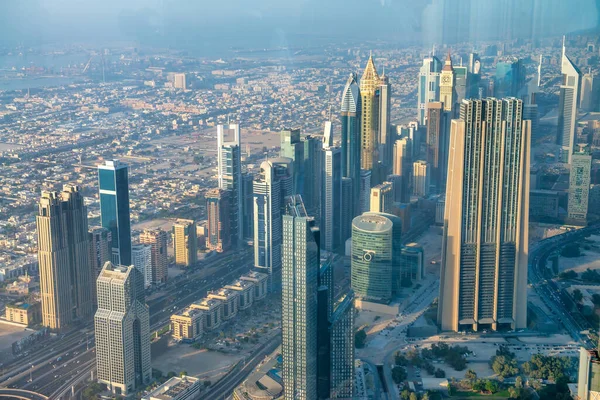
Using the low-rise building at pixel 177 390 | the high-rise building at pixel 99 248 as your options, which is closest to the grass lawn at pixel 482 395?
the low-rise building at pixel 177 390

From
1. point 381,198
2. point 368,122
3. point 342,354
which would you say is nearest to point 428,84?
point 368,122

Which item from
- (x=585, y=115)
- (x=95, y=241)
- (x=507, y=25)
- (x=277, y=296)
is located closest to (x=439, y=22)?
(x=507, y=25)

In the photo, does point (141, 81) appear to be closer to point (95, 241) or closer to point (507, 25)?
point (507, 25)

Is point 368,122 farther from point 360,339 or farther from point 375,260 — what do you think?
point 360,339

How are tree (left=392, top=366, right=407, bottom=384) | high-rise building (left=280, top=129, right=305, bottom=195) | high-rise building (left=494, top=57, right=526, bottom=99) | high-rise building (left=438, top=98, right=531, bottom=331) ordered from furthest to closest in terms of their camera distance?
high-rise building (left=494, top=57, right=526, bottom=99) → high-rise building (left=280, top=129, right=305, bottom=195) → high-rise building (left=438, top=98, right=531, bottom=331) → tree (left=392, top=366, right=407, bottom=384)

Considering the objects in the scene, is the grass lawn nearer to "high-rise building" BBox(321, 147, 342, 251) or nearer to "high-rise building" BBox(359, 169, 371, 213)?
"high-rise building" BBox(321, 147, 342, 251)

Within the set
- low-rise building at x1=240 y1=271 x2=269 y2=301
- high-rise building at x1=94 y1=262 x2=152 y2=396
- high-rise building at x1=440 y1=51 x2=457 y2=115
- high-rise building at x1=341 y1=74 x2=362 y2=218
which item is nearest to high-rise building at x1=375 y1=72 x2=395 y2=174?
high-rise building at x1=440 y1=51 x2=457 y2=115
